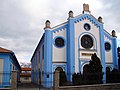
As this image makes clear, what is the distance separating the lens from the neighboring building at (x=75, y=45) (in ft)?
82.6

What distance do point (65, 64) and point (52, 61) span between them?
2.03 metres

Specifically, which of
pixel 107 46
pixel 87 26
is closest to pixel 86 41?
pixel 87 26

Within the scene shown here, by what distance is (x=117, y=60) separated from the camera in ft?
95.7

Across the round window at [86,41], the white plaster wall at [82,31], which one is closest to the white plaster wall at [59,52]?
the white plaster wall at [82,31]

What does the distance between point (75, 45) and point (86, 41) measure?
2.34 metres

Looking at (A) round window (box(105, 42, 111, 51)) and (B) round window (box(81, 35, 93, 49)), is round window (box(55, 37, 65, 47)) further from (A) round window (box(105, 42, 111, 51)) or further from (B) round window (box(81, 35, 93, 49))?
(A) round window (box(105, 42, 111, 51))

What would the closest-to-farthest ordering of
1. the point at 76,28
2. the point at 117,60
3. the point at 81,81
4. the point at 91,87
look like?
the point at 91,87
the point at 81,81
the point at 76,28
the point at 117,60

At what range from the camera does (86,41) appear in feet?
91.0

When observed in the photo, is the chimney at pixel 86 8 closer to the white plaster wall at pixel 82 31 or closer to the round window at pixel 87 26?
the white plaster wall at pixel 82 31

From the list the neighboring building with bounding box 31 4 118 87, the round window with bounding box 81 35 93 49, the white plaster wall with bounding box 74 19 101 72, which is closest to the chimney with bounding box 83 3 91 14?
the neighboring building with bounding box 31 4 118 87

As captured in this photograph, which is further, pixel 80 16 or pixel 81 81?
pixel 80 16

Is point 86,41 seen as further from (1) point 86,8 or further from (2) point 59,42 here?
(1) point 86,8

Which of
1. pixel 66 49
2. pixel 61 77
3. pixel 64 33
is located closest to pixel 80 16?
pixel 64 33

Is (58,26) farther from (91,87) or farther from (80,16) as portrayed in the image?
(91,87)
